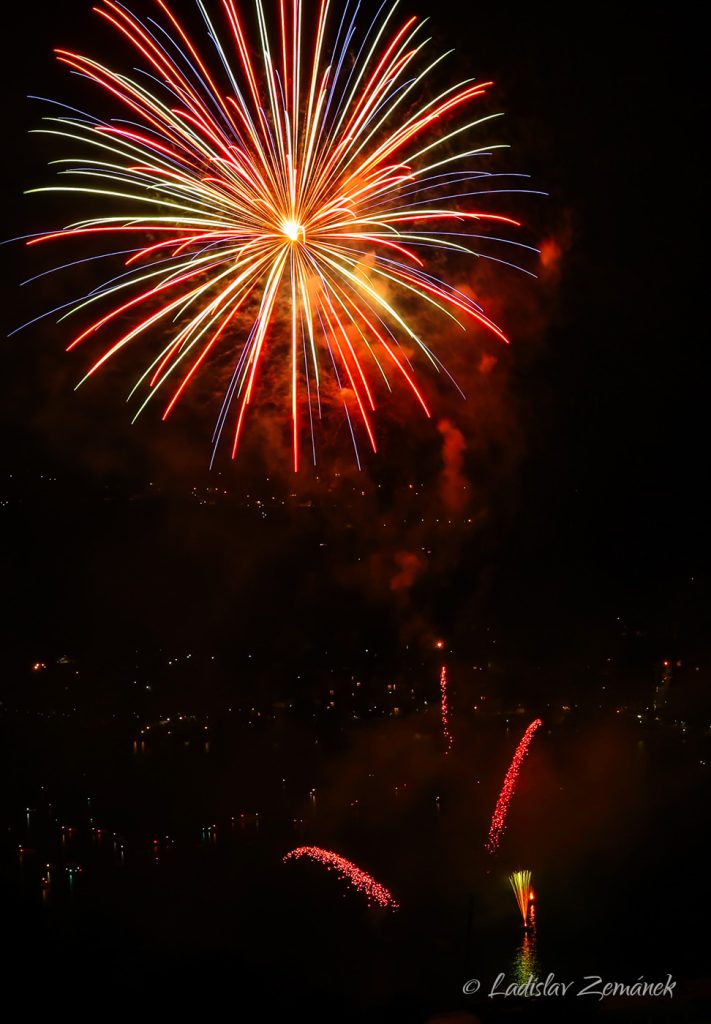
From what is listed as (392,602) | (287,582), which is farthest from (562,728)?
(287,582)

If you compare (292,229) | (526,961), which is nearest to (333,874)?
(526,961)

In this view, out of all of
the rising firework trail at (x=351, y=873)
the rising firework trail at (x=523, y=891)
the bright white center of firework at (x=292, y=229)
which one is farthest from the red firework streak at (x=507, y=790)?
the bright white center of firework at (x=292, y=229)

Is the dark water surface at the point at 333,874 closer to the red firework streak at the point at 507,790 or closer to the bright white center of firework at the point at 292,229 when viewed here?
the red firework streak at the point at 507,790

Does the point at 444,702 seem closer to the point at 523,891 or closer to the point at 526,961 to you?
the point at 523,891

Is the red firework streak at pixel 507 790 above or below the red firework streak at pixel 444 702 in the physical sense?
below

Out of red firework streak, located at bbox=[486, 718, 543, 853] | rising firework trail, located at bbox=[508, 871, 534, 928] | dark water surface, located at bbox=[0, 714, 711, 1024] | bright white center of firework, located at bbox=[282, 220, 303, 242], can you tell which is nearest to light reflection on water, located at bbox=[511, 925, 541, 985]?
dark water surface, located at bbox=[0, 714, 711, 1024]

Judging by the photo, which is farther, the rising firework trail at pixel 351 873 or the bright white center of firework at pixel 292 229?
the rising firework trail at pixel 351 873
